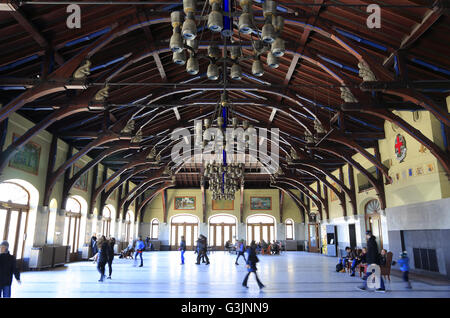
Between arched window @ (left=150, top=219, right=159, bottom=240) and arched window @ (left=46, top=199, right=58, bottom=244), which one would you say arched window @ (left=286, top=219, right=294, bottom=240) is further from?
arched window @ (left=46, top=199, right=58, bottom=244)

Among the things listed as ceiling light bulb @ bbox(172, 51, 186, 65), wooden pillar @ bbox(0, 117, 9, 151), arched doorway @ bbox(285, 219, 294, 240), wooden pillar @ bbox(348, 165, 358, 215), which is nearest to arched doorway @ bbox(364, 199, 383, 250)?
wooden pillar @ bbox(348, 165, 358, 215)

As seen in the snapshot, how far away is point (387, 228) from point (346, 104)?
23.2ft

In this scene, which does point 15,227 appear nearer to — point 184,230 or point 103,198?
point 103,198

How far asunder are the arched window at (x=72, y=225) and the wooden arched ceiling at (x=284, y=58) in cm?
444

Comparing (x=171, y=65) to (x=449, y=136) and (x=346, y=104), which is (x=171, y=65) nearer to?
(x=346, y=104)

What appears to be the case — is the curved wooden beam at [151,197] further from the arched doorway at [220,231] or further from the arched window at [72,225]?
the arched window at [72,225]

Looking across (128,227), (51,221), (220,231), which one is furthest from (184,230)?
(51,221)

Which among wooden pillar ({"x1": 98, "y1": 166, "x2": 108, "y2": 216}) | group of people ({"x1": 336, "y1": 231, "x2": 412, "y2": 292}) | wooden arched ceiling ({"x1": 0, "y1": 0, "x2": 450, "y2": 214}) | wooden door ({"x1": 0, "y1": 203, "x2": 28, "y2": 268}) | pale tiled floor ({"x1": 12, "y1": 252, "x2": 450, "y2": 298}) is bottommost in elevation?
pale tiled floor ({"x1": 12, "y1": 252, "x2": 450, "y2": 298})

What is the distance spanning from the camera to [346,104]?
8.76 metres

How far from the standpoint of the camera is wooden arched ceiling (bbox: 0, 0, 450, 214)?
746cm

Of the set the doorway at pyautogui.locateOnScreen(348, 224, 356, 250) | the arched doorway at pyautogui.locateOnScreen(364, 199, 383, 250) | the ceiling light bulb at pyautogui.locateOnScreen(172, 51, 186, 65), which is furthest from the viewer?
the doorway at pyautogui.locateOnScreen(348, 224, 356, 250)

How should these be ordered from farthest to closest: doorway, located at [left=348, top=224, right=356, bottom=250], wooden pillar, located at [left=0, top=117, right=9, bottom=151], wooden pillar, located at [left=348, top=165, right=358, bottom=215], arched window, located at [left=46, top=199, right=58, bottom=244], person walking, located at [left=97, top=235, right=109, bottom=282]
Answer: doorway, located at [left=348, top=224, right=356, bottom=250] < wooden pillar, located at [left=348, top=165, right=358, bottom=215] < arched window, located at [left=46, top=199, right=58, bottom=244] < wooden pillar, located at [left=0, top=117, right=9, bottom=151] < person walking, located at [left=97, top=235, right=109, bottom=282]

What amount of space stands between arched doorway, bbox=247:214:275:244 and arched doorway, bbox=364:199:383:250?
41.5 feet

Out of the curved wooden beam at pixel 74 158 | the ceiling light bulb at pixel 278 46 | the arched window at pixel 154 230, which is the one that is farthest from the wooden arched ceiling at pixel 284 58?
the arched window at pixel 154 230
